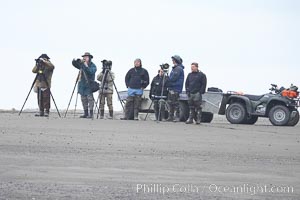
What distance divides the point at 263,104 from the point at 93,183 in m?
21.1

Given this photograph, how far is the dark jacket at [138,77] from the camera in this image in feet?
107

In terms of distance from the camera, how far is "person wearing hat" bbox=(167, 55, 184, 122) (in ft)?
105

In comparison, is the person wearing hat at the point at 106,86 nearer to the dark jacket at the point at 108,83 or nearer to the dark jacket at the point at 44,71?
the dark jacket at the point at 108,83

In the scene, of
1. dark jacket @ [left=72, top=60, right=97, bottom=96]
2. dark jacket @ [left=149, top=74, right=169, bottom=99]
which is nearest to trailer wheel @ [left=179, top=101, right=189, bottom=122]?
dark jacket @ [left=149, top=74, right=169, bottom=99]

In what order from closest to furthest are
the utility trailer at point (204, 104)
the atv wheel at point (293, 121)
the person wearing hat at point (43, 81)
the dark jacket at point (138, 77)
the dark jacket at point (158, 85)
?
the person wearing hat at point (43, 81) < the dark jacket at point (158, 85) < the dark jacket at point (138, 77) < the atv wheel at point (293, 121) < the utility trailer at point (204, 104)

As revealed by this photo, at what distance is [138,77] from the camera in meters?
32.5

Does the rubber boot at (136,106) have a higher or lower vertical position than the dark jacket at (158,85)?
lower

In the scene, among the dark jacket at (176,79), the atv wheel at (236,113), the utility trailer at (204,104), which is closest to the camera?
the dark jacket at (176,79)

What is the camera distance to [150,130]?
24.6m

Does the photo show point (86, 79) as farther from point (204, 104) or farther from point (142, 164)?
point (142, 164)

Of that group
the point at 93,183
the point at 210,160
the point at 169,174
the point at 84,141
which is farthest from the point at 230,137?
the point at 93,183

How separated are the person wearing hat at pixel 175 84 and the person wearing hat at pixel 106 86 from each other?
7.02ft

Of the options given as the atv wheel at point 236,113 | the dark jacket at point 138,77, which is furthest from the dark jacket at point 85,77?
the atv wheel at point 236,113

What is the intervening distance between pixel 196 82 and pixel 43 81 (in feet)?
16.1
